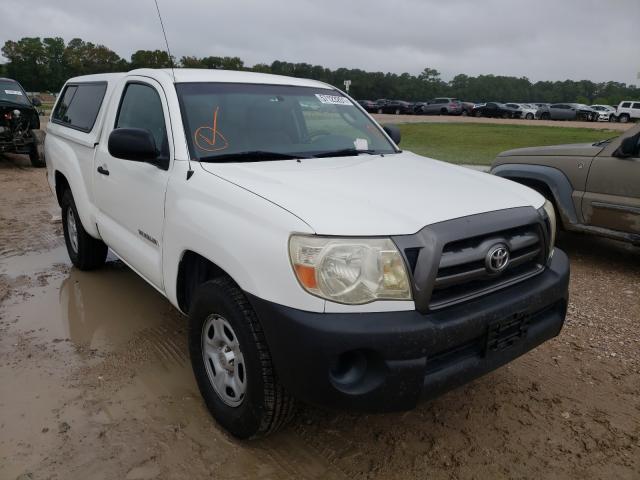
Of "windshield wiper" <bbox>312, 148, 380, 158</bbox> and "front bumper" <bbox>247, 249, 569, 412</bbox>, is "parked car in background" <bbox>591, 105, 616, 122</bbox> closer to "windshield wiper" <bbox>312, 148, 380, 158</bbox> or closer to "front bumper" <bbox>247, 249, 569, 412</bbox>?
"windshield wiper" <bbox>312, 148, 380, 158</bbox>

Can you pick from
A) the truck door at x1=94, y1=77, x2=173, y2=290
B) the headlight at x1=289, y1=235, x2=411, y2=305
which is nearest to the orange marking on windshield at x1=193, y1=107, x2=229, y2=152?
the truck door at x1=94, y1=77, x2=173, y2=290

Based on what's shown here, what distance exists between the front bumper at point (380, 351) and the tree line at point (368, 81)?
189ft

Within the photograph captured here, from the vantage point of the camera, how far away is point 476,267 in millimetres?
2340

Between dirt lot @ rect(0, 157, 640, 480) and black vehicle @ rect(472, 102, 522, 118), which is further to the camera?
black vehicle @ rect(472, 102, 522, 118)

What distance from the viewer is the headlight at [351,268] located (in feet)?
6.97

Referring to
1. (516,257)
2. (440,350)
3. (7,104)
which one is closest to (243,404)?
(440,350)

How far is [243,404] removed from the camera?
2.50 m

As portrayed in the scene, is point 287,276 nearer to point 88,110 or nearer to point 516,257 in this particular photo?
point 516,257

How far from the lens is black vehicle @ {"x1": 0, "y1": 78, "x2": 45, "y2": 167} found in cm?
1170

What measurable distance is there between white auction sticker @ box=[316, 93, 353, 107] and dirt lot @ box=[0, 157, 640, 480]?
1.97 meters

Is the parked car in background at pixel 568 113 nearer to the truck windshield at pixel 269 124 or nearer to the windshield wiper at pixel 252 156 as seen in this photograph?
the truck windshield at pixel 269 124

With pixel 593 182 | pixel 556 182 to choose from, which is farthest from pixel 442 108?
pixel 593 182

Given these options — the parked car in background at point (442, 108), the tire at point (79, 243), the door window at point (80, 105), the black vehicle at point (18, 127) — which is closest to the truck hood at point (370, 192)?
the door window at point (80, 105)

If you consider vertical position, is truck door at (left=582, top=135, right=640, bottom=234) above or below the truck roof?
below
